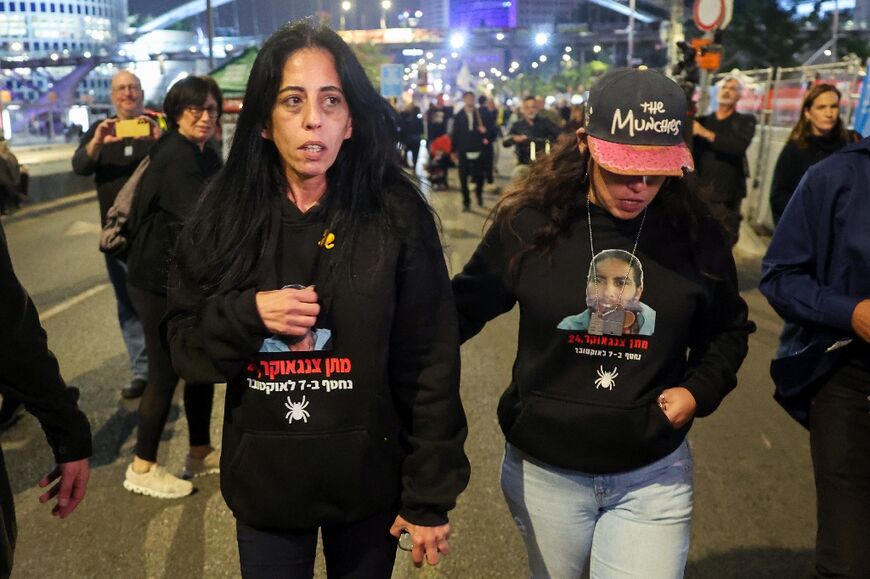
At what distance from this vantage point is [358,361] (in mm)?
1931

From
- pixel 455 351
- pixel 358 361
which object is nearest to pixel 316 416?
pixel 358 361

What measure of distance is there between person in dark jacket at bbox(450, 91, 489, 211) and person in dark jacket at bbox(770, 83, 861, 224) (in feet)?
30.9

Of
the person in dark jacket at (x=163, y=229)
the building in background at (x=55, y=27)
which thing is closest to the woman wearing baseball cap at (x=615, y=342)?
the person in dark jacket at (x=163, y=229)

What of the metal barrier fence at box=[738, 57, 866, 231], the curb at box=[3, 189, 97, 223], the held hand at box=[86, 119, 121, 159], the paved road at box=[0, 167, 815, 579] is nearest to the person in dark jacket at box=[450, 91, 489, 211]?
the metal barrier fence at box=[738, 57, 866, 231]

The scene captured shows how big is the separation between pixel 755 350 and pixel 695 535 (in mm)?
3438

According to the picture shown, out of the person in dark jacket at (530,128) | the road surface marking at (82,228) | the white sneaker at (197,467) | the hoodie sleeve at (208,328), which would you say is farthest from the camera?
the person in dark jacket at (530,128)

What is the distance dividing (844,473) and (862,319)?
46 centimetres

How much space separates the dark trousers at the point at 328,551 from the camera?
2.03 meters

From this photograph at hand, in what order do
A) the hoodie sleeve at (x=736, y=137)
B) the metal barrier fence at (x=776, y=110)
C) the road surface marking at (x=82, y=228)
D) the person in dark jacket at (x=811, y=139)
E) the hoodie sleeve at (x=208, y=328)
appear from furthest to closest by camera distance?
the road surface marking at (x=82, y=228), the metal barrier fence at (x=776, y=110), the hoodie sleeve at (x=736, y=137), the person in dark jacket at (x=811, y=139), the hoodie sleeve at (x=208, y=328)

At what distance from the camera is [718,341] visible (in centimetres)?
238

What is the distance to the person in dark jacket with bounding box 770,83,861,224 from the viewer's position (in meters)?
6.07

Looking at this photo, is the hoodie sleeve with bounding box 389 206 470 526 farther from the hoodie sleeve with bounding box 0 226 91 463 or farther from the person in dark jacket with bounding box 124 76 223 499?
the person in dark jacket with bounding box 124 76 223 499

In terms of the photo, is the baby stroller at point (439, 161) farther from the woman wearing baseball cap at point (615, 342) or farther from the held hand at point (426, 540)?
the held hand at point (426, 540)

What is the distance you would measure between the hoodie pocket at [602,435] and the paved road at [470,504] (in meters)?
0.94
